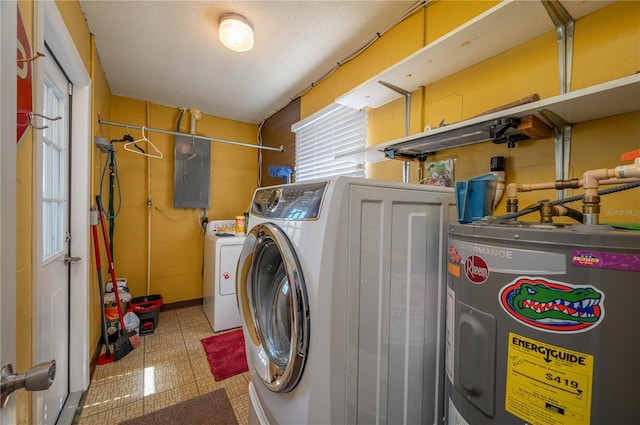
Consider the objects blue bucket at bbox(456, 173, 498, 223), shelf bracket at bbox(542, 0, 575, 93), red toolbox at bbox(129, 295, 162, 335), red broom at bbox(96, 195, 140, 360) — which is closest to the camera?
blue bucket at bbox(456, 173, 498, 223)

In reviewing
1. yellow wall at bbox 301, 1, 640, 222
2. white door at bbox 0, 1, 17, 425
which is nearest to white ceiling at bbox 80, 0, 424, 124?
yellow wall at bbox 301, 1, 640, 222

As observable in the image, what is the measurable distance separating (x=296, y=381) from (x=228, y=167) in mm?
3155

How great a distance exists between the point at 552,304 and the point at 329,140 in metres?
2.06

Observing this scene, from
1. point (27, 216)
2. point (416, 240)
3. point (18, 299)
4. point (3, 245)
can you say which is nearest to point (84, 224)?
point (27, 216)

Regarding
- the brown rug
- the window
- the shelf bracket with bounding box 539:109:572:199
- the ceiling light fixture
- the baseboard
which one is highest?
the ceiling light fixture

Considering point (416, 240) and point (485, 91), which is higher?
point (485, 91)

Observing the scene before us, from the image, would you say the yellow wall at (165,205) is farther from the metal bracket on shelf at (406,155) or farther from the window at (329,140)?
the metal bracket on shelf at (406,155)

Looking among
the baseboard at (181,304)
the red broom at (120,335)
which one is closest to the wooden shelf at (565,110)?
the red broom at (120,335)

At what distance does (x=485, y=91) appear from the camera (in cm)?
126

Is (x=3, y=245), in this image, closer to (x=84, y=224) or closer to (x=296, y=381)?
(x=296, y=381)

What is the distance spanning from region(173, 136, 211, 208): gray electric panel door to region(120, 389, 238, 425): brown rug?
218 cm

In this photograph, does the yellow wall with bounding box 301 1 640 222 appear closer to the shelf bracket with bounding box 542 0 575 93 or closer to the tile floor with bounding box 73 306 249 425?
the shelf bracket with bounding box 542 0 575 93

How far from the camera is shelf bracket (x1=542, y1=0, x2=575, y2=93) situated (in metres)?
0.99

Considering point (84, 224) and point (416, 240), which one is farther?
point (84, 224)
